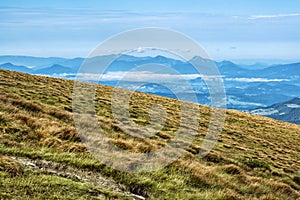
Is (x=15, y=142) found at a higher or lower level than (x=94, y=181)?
higher

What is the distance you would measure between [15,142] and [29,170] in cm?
288

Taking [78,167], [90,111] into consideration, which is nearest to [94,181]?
[78,167]

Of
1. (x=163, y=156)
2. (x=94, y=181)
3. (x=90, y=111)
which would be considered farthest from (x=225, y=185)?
A: (x=90, y=111)

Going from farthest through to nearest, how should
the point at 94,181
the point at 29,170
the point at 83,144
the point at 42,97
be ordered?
1. the point at 42,97
2. the point at 83,144
3. the point at 94,181
4. the point at 29,170

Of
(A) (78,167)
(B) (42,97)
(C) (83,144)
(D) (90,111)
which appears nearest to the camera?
(A) (78,167)


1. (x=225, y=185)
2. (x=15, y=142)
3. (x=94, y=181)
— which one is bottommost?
(x=225, y=185)

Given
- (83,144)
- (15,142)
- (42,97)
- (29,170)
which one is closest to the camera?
(29,170)

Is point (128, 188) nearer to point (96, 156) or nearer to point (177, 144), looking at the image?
point (96, 156)

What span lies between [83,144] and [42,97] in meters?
17.2

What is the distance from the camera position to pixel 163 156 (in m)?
16.0

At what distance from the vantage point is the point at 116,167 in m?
13.0

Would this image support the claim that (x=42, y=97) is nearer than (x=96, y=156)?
No

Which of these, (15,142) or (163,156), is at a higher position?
(15,142)

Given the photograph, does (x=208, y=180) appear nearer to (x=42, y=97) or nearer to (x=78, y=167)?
(x=78, y=167)
